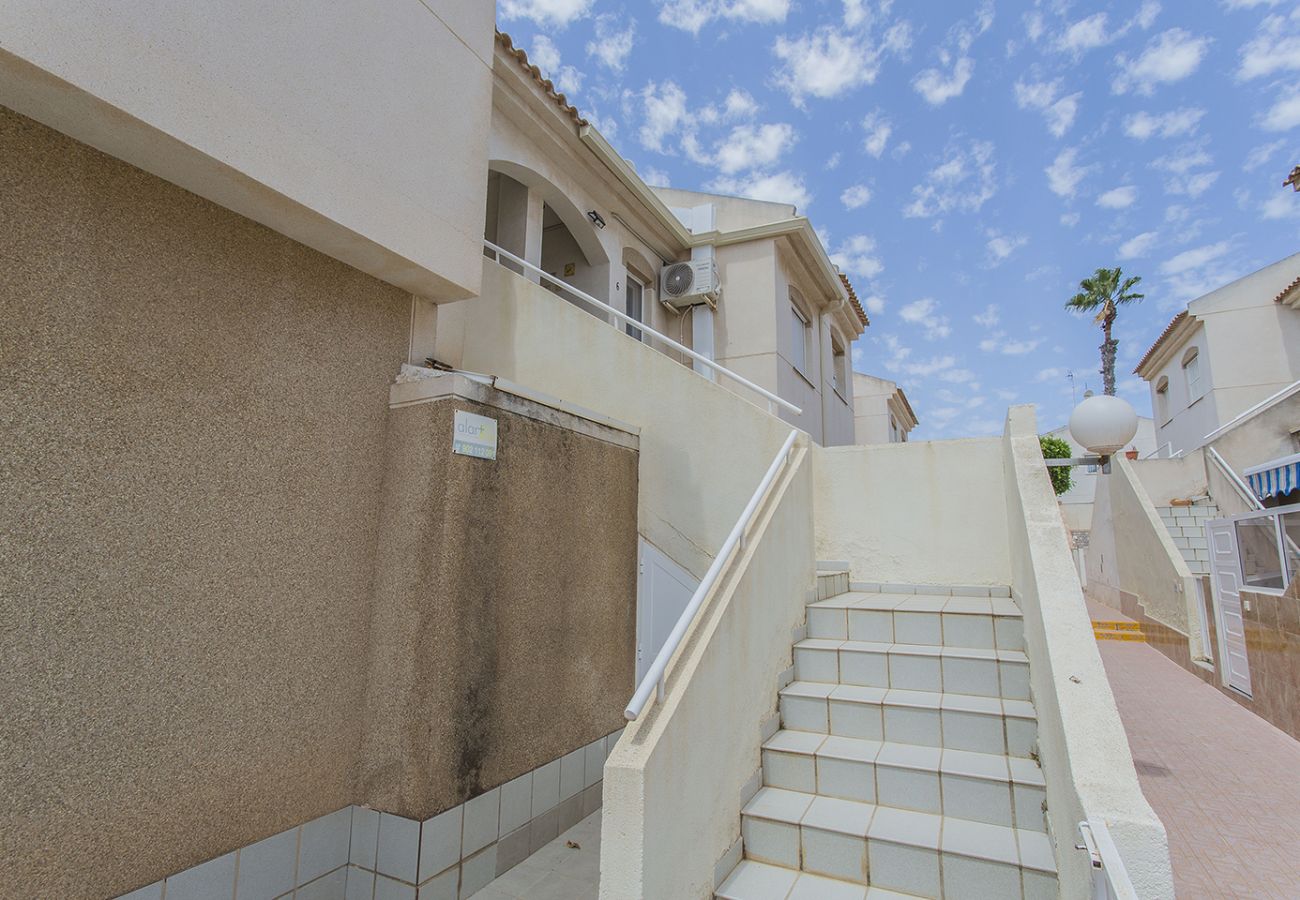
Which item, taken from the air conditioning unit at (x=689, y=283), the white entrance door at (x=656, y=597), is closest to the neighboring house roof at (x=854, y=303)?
the air conditioning unit at (x=689, y=283)

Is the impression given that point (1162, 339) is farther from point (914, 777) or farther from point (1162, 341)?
point (914, 777)

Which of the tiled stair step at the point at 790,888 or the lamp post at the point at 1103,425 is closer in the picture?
the tiled stair step at the point at 790,888

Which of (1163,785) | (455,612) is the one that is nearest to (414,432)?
(455,612)

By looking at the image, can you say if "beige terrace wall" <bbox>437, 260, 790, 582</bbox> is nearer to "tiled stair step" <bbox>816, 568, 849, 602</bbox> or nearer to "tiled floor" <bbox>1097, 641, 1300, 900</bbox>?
"tiled stair step" <bbox>816, 568, 849, 602</bbox>

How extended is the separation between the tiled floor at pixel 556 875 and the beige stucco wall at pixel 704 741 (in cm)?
98

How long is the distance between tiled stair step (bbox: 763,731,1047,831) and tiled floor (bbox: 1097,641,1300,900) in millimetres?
1671

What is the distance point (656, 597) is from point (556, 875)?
2525mm

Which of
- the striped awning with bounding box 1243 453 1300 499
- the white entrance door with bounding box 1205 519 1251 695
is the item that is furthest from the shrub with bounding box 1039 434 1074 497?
the white entrance door with bounding box 1205 519 1251 695

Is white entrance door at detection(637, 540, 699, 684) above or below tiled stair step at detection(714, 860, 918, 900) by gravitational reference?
above

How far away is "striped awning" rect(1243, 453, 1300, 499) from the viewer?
11320 millimetres

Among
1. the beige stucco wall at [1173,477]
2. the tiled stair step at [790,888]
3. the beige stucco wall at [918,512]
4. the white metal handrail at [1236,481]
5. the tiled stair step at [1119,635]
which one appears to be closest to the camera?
the tiled stair step at [790,888]

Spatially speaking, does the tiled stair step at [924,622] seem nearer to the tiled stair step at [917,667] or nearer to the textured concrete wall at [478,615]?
the tiled stair step at [917,667]

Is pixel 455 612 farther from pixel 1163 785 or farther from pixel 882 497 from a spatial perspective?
pixel 1163 785

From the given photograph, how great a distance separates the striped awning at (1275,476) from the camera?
1132 cm
